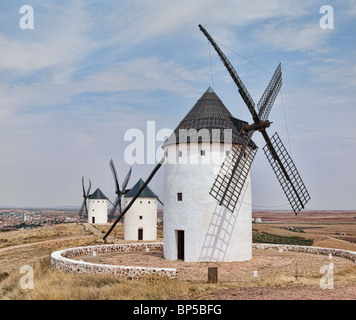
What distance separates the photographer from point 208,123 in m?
17.0

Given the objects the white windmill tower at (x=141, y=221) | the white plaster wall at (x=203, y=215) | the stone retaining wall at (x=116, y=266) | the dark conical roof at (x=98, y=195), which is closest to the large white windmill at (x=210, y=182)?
the white plaster wall at (x=203, y=215)

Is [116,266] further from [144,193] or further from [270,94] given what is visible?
[144,193]

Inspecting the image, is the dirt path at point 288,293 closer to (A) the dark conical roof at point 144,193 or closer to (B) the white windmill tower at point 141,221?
(B) the white windmill tower at point 141,221

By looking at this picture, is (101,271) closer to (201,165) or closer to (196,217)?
(196,217)

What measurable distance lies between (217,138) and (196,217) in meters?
3.36

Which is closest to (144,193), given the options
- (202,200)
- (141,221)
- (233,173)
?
(141,221)

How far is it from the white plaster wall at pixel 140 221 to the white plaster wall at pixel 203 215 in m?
12.6

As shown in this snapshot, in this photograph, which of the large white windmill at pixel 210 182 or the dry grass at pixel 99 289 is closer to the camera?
the dry grass at pixel 99 289

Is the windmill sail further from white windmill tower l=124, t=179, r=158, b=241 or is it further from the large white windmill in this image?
white windmill tower l=124, t=179, r=158, b=241

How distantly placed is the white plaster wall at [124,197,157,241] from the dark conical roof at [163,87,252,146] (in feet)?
42.5

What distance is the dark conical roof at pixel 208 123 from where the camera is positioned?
16569 millimetres

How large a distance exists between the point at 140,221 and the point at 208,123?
14634mm
